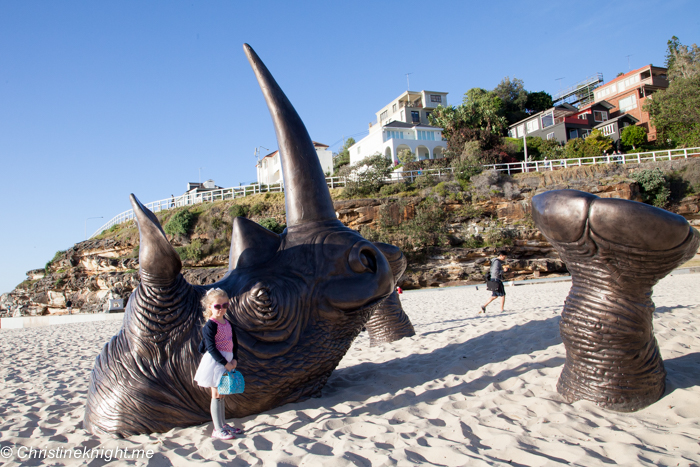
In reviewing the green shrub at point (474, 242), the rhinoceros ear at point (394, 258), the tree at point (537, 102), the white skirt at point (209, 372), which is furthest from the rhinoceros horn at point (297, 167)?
the tree at point (537, 102)

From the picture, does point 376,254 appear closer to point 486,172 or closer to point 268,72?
Result: point 268,72

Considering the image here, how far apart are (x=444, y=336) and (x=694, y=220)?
29365 mm

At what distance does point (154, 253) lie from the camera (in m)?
3.04

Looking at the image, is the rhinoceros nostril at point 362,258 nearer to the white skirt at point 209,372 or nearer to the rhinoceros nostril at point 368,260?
the rhinoceros nostril at point 368,260

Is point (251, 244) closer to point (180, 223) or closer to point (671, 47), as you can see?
point (180, 223)

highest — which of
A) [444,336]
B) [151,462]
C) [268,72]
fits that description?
[268,72]

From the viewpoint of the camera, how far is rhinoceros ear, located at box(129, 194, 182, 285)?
3.01 m

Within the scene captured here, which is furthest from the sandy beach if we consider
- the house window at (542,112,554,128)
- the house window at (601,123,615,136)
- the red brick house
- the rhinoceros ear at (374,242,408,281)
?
the red brick house

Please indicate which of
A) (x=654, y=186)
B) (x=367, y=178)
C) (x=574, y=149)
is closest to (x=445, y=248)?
(x=367, y=178)

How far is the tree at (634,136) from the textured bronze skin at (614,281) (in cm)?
4419

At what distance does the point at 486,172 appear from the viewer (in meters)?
27.8

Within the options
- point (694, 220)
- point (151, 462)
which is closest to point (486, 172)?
point (694, 220)

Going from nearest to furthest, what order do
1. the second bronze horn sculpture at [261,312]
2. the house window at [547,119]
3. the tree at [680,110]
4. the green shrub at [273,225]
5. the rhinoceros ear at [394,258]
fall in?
the second bronze horn sculpture at [261,312] → the rhinoceros ear at [394,258] → the green shrub at [273,225] → the tree at [680,110] → the house window at [547,119]

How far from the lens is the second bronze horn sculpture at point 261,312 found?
3.14m
